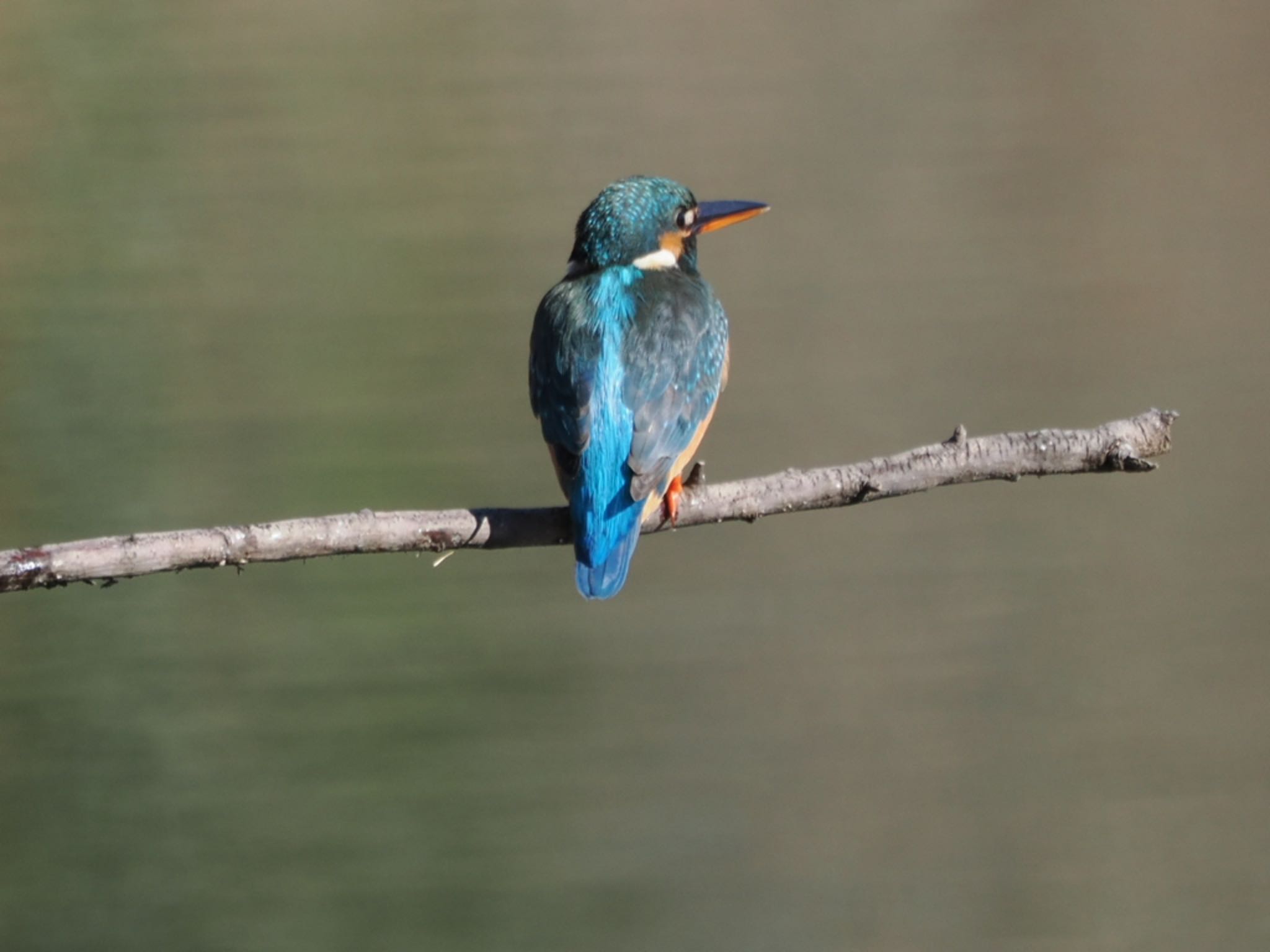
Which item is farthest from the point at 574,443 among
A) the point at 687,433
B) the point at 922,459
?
the point at 922,459

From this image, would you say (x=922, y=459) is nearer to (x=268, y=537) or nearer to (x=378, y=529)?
(x=378, y=529)

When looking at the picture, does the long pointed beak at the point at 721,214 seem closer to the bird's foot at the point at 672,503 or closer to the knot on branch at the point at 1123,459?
the bird's foot at the point at 672,503

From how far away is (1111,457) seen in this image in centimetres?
151

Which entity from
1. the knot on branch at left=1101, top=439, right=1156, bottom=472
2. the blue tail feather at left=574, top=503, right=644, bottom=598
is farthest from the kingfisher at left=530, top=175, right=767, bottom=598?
the knot on branch at left=1101, top=439, right=1156, bottom=472

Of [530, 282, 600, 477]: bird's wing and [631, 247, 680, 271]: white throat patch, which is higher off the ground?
[631, 247, 680, 271]: white throat patch

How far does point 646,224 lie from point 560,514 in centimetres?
57

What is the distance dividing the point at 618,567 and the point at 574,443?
6.8 inches

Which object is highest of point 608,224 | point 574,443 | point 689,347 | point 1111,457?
point 608,224

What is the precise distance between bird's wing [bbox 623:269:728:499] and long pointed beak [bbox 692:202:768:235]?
0.16m

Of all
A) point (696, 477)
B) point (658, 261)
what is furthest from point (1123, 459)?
point (658, 261)

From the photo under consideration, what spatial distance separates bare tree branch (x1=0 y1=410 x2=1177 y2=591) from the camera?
131 centimetres

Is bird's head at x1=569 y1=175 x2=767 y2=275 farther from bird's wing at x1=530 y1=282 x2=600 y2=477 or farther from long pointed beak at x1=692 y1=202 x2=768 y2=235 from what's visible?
bird's wing at x1=530 y1=282 x2=600 y2=477

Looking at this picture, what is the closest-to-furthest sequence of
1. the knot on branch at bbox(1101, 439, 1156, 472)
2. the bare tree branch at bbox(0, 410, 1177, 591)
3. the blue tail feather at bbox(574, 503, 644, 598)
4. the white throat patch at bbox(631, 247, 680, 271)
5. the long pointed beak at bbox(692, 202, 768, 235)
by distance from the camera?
1. the bare tree branch at bbox(0, 410, 1177, 591)
2. the knot on branch at bbox(1101, 439, 1156, 472)
3. the blue tail feather at bbox(574, 503, 644, 598)
4. the white throat patch at bbox(631, 247, 680, 271)
5. the long pointed beak at bbox(692, 202, 768, 235)

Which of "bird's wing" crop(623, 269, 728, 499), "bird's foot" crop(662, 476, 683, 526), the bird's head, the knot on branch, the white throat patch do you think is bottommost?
the knot on branch
